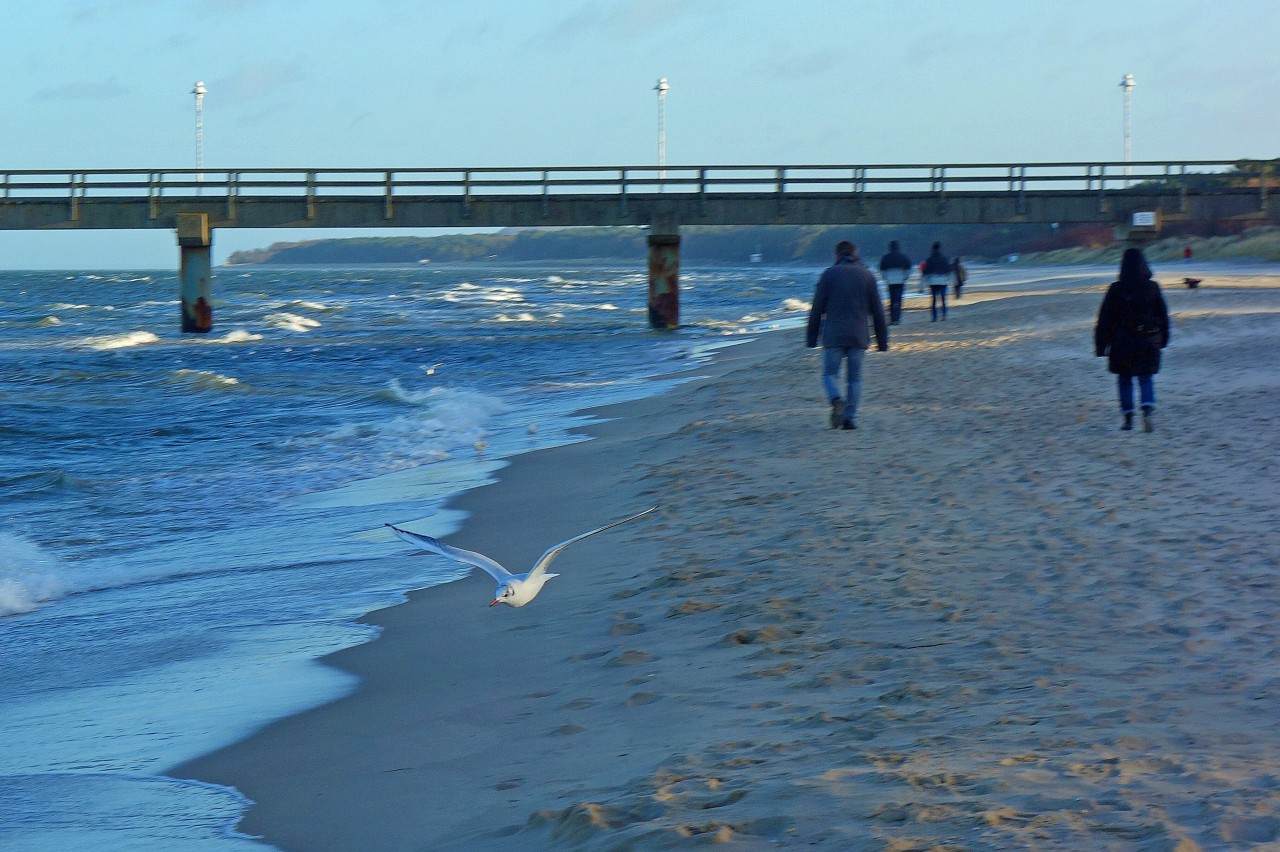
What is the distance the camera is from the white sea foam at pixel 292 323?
129 ft

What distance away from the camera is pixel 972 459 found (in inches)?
356

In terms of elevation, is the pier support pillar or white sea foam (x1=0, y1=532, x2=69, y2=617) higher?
the pier support pillar

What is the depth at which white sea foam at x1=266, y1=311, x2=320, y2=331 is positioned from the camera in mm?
39406

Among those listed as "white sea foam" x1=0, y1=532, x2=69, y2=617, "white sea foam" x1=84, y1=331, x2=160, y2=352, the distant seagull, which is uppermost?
"white sea foam" x1=84, y1=331, x2=160, y2=352

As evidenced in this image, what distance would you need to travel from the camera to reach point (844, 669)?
4.75 meters

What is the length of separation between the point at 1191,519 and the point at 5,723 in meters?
5.65

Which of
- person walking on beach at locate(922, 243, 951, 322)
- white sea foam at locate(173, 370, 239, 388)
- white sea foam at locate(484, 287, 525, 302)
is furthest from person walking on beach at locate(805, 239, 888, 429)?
white sea foam at locate(484, 287, 525, 302)

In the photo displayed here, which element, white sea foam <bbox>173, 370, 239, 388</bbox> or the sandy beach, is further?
white sea foam <bbox>173, 370, 239, 388</bbox>

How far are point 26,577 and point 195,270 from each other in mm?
24834

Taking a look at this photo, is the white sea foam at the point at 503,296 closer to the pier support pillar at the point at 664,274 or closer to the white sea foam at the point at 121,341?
the white sea foam at the point at 121,341

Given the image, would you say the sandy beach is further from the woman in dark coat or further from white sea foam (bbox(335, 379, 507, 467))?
white sea foam (bbox(335, 379, 507, 467))

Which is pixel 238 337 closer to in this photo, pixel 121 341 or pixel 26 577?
pixel 121 341

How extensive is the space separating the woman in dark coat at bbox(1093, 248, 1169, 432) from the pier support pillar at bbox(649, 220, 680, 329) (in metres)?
20.8

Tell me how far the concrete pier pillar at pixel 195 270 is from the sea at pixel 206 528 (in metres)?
3.19
